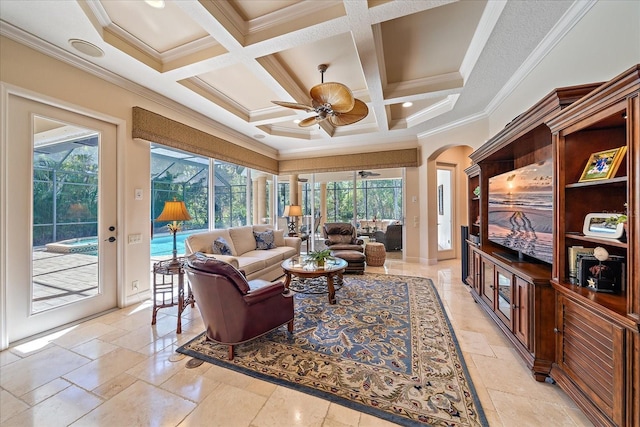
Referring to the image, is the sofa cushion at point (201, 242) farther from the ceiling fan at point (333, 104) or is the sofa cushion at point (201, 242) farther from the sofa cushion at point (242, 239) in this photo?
the ceiling fan at point (333, 104)

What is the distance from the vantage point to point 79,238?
111 inches

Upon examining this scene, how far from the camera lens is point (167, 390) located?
174 cm

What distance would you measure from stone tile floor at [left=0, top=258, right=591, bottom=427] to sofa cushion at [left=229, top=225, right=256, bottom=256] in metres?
1.99

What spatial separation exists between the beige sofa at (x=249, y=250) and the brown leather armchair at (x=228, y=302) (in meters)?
1.06

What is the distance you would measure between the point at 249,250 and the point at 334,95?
320cm

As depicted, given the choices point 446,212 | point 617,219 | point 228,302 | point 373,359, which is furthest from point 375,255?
point 617,219

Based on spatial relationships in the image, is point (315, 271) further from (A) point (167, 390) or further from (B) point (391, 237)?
(B) point (391, 237)

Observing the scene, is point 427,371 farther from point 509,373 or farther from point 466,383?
point 509,373

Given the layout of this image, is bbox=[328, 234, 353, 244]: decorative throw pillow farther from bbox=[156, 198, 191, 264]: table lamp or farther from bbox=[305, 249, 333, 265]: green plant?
bbox=[156, 198, 191, 264]: table lamp

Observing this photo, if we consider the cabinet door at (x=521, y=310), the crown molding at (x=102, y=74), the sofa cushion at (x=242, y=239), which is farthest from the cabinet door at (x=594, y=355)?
the crown molding at (x=102, y=74)

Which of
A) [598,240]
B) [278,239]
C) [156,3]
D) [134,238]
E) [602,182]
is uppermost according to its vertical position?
[156,3]

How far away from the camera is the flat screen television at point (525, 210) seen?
2.06 meters

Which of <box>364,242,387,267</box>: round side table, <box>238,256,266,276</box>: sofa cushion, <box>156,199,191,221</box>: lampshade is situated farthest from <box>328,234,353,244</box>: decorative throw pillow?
<box>156,199,191,221</box>: lampshade

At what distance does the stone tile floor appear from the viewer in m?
1.50
